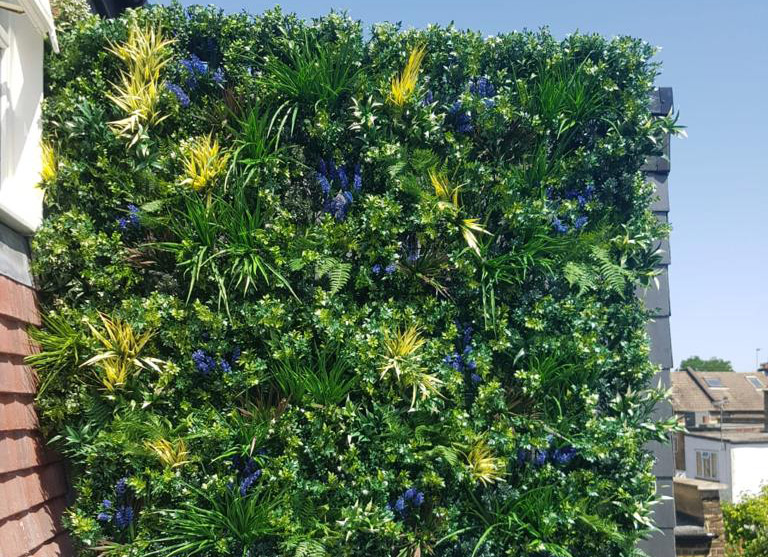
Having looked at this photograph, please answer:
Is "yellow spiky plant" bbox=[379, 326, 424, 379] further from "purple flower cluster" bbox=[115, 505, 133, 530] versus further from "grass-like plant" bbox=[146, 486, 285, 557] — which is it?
"purple flower cluster" bbox=[115, 505, 133, 530]

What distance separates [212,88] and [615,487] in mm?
3702

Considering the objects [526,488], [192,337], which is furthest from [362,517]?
[192,337]

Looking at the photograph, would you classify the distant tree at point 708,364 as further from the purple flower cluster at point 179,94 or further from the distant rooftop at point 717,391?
the purple flower cluster at point 179,94

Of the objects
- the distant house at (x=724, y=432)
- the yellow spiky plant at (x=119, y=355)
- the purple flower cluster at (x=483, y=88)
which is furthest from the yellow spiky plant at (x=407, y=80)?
the distant house at (x=724, y=432)

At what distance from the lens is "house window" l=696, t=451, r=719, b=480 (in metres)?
31.6

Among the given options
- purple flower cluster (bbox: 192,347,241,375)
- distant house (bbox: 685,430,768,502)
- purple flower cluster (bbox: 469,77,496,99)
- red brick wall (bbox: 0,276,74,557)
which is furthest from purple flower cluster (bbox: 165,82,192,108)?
distant house (bbox: 685,430,768,502)

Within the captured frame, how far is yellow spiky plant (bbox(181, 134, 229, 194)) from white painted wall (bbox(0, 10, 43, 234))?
96cm

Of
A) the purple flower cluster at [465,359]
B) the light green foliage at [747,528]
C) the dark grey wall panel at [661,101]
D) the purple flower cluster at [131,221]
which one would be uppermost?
the dark grey wall panel at [661,101]

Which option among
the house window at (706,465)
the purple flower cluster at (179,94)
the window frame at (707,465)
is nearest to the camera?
the purple flower cluster at (179,94)

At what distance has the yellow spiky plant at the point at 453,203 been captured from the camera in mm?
4938

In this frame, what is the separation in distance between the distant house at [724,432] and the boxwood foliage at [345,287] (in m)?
12.2

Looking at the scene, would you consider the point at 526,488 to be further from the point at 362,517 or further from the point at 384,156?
the point at 384,156

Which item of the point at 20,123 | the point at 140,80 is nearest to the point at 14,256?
the point at 20,123

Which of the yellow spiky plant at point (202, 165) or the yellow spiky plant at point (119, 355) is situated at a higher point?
the yellow spiky plant at point (202, 165)
